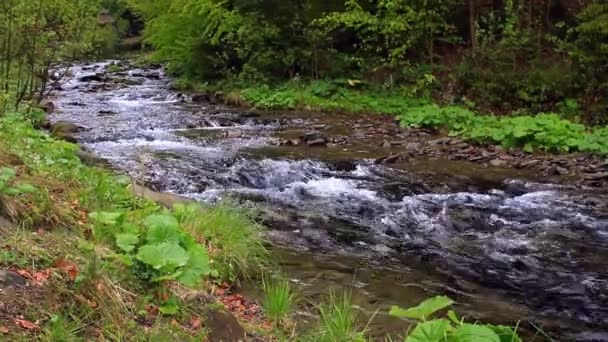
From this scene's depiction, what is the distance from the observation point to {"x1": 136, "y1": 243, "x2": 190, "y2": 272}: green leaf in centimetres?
→ 408

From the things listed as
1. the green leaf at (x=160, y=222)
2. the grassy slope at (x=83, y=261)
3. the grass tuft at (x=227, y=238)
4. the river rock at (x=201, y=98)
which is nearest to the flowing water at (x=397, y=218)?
the grass tuft at (x=227, y=238)

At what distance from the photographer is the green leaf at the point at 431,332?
284 centimetres

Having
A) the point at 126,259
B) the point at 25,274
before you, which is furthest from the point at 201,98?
the point at 25,274

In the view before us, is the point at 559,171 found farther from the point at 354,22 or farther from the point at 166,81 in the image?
the point at 166,81

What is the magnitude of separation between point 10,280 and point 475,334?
228 centimetres

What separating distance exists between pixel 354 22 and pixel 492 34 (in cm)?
392

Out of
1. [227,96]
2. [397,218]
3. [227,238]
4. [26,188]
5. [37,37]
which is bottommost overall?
[227,96]

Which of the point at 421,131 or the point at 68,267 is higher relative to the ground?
the point at 68,267

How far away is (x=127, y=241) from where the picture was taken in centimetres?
423

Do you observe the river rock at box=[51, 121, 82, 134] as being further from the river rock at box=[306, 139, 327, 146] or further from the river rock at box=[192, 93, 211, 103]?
the river rock at box=[192, 93, 211, 103]

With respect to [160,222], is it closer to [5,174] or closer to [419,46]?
[5,174]

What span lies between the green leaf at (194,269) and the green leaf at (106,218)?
0.59 metres

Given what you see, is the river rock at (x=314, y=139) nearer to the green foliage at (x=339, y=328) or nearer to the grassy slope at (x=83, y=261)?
the grassy slope at (x=83, y=261)

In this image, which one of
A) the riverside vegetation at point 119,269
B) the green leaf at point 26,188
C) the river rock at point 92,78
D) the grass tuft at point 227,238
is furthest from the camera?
the river rock at point 92,78
